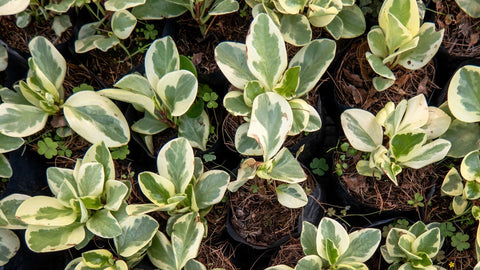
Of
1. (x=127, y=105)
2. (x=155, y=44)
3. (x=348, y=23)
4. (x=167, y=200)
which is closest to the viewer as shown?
(x=167, y=200)

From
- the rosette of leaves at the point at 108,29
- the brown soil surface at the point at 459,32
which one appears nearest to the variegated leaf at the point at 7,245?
the rosette of leaves at the point at 108,29

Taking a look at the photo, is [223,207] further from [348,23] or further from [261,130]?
[348,23]

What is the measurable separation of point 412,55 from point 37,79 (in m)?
1.03

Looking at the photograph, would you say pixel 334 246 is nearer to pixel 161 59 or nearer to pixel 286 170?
pixel 286 170

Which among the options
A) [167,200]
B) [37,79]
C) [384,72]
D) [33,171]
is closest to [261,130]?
[167,200]

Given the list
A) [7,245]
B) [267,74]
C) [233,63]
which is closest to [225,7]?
[233,63]

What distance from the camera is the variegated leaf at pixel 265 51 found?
3.11ft

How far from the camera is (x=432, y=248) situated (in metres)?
1.09

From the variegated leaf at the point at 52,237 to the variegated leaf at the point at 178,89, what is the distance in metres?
0.39

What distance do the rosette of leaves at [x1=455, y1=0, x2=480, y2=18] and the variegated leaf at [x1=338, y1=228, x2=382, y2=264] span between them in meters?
0.70

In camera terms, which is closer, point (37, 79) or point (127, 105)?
point (37, 79)

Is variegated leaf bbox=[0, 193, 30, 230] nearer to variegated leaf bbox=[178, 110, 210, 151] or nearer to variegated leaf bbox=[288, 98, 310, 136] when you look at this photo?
variegated leaf bbox=[178, 110, 210, 151]

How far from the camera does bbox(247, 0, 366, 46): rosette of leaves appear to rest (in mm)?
1065

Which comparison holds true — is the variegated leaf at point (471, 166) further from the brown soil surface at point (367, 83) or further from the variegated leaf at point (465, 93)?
the brown soil surface at point (367, 83)
